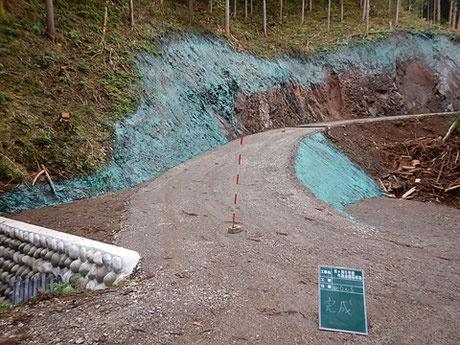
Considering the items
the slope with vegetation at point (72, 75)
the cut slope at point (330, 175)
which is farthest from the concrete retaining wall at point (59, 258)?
the cut slope at point (330, 175)

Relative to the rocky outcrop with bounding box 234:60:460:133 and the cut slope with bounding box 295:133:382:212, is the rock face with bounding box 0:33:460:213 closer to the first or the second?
the rocky outcrop with bounding box 234:60:460:133

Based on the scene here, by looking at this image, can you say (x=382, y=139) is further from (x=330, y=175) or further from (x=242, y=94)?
(x=242, y=94)

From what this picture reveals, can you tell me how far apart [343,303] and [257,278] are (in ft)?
4.88

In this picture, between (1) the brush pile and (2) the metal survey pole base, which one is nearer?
(2) the metal survey pole base

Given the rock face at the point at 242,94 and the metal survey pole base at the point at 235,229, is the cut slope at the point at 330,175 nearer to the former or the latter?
the metal survey pole base at the point at 235,229

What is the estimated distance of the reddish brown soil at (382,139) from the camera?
13633mm

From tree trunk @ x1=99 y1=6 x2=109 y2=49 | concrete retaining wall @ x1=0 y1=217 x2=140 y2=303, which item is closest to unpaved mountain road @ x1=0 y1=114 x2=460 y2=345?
concrete retaining wall @ x1=0 y1=217 x2=140 y2=303

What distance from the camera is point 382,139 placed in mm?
18734

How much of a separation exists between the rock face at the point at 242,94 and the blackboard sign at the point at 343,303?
26.4 ft

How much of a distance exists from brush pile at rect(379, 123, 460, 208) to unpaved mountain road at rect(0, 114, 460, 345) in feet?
15.1

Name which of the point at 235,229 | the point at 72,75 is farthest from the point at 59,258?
the point at 72,75

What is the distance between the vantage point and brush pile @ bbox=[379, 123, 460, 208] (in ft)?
43.7

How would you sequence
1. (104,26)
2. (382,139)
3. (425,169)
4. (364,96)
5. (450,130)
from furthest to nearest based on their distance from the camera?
(364,96), (382,139), (450,130), (104,26), (425,169)

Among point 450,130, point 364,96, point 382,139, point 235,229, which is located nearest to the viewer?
point 235,229
